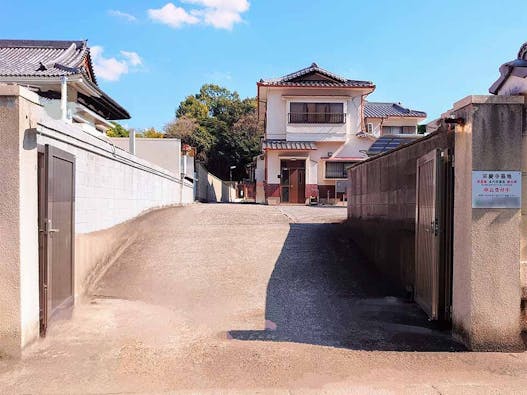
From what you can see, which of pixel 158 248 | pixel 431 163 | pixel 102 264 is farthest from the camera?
pixel 158 248

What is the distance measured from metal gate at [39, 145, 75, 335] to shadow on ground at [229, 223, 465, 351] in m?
2.07

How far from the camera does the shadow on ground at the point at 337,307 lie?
520 cm

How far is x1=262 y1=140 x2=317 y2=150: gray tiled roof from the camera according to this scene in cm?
2512

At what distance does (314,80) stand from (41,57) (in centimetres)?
1442

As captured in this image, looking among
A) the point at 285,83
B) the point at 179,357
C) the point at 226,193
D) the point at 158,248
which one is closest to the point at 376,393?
the point at 179,357

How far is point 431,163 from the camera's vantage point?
574 centimetres

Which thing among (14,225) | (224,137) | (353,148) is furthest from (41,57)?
(224,137)

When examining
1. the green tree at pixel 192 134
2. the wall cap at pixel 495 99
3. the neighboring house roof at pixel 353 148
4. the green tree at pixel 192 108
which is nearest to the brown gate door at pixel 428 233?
the wall cap at pixel 495 99

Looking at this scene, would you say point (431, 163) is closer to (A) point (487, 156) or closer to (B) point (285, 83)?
(A) point (487, 156)

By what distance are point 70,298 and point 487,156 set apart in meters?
5.21

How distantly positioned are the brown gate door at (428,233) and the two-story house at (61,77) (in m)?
8.51

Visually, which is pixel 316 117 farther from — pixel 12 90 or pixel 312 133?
pixel 12 90

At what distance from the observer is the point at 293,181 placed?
85.4ft

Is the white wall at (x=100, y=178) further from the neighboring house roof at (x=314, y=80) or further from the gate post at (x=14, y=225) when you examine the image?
the neighboring house roof at (x=314, y=80)
